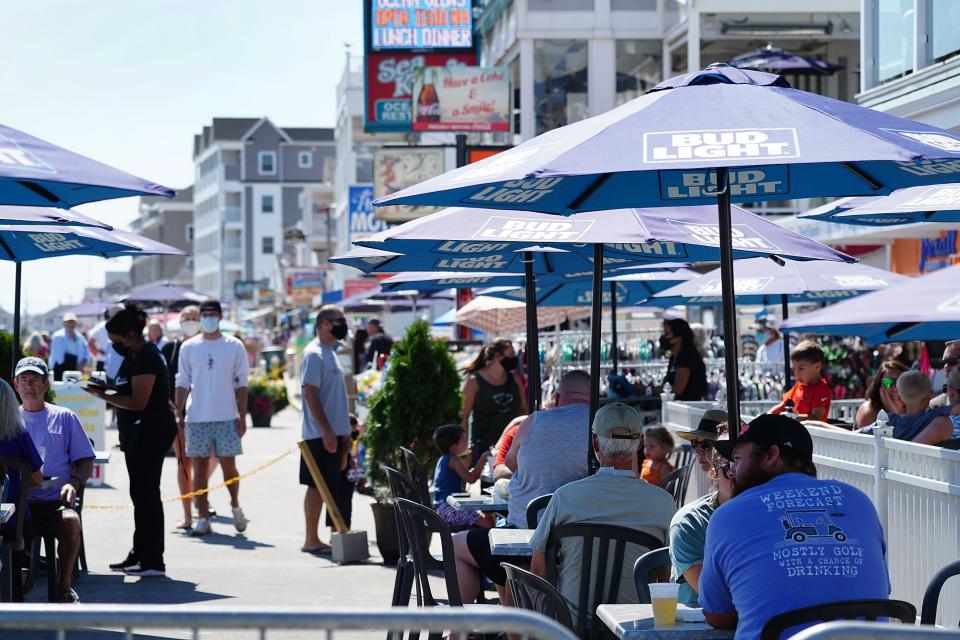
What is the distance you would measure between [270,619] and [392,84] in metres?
30.8

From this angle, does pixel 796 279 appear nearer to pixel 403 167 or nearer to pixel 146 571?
pixel 146 571

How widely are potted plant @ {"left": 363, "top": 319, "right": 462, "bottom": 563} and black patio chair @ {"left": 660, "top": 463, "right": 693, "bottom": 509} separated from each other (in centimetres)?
288

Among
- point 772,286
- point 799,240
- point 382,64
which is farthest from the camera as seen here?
point 382,64

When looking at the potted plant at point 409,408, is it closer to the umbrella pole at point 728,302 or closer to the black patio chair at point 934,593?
the umbrella pole at point 728,302

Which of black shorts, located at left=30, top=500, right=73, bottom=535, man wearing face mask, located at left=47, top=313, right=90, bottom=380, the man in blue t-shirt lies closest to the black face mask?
black shorts, located at left=30, top=500, right=73, bottom=535

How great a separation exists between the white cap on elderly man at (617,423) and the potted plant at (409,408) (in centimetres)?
548

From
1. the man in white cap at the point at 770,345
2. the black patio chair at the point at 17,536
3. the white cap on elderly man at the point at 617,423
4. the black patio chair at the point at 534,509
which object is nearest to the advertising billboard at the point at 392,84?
the man in white cap at the point at 770,345

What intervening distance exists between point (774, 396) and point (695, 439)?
11.7 metres

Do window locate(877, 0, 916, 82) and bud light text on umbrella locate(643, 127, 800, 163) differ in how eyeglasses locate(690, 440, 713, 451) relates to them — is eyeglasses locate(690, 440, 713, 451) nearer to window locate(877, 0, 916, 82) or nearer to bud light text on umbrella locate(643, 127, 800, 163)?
bud light text on umbrella locate(643, 127, 800, 163)

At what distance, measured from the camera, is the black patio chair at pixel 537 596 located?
5.22 meters

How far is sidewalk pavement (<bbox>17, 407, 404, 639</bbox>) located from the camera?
31.4 ft

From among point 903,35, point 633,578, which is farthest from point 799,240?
point 903,35

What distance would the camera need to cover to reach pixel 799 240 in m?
8.39

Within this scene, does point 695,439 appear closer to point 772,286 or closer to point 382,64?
point 772,286
